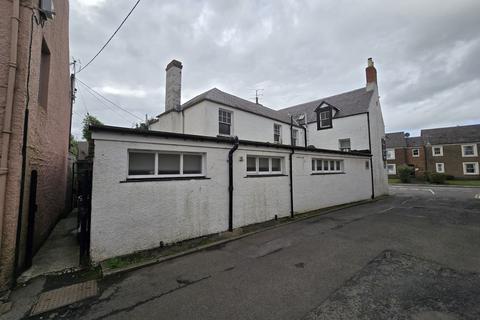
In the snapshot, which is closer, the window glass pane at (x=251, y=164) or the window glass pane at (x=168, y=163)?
the window glass pane at (x=168, y=163)

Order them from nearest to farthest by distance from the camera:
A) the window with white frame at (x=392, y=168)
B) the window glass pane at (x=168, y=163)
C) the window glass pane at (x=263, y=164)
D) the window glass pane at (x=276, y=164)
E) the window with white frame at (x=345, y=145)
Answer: the window glass pane at (x=168, y=163) → the window glass pane at (x=263, y=164) → the window glass pane at (x=276, y=164) → the window with white frame at (x=345, y=145) → the window with white frame at (x=392, y=168)

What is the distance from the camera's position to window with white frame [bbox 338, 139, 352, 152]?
59.6ft

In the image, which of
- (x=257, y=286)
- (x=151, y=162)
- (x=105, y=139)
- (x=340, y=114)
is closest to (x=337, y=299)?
(x=257, y=286)

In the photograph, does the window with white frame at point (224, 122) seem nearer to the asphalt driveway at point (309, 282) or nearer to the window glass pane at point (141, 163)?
the window glass pane at point (141, 163)

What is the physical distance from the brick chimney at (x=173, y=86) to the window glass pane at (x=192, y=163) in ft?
24.4

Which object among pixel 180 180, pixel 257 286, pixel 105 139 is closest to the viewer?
pixel 257 286

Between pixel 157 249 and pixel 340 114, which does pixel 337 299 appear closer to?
pixel 157 249

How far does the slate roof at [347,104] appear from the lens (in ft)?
59.0

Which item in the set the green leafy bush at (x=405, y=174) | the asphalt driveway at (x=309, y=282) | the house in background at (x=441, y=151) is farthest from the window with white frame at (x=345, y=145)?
→ the house in background at (x=441, y=151)

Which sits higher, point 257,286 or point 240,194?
point 240,194

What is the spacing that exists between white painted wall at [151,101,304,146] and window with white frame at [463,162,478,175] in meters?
33.7

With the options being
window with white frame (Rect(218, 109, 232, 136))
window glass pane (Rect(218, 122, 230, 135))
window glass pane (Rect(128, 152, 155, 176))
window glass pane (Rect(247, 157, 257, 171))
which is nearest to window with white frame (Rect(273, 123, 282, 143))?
window with white frame (Rect(218, 109, 232, 136))

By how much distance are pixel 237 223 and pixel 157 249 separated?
289cm

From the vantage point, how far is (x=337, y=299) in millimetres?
3416
